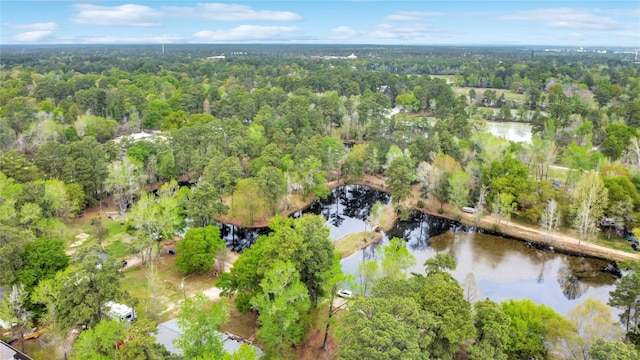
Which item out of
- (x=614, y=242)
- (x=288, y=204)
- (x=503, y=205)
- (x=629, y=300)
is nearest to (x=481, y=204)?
(x=503, y=205)

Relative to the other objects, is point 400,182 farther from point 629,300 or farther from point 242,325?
point 242,325

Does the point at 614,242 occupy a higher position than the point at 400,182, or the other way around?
the point at 400,182

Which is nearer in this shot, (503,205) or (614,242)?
(614,242)

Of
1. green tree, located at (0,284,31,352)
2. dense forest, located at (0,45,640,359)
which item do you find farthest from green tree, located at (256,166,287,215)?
green tree, located at (0,284,31,352)

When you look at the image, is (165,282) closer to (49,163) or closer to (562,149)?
(49,163)

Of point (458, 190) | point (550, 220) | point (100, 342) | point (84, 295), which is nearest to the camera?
point (100, 342)

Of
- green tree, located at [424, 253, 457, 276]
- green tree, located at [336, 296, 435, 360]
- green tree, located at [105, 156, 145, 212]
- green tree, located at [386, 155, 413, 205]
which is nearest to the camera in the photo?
green tree, located at [336, 296, 435, 360]

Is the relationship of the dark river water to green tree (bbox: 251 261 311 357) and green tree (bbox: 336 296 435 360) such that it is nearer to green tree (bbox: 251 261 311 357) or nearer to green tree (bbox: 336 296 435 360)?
green tree (bbox: 336 296 435 360)
